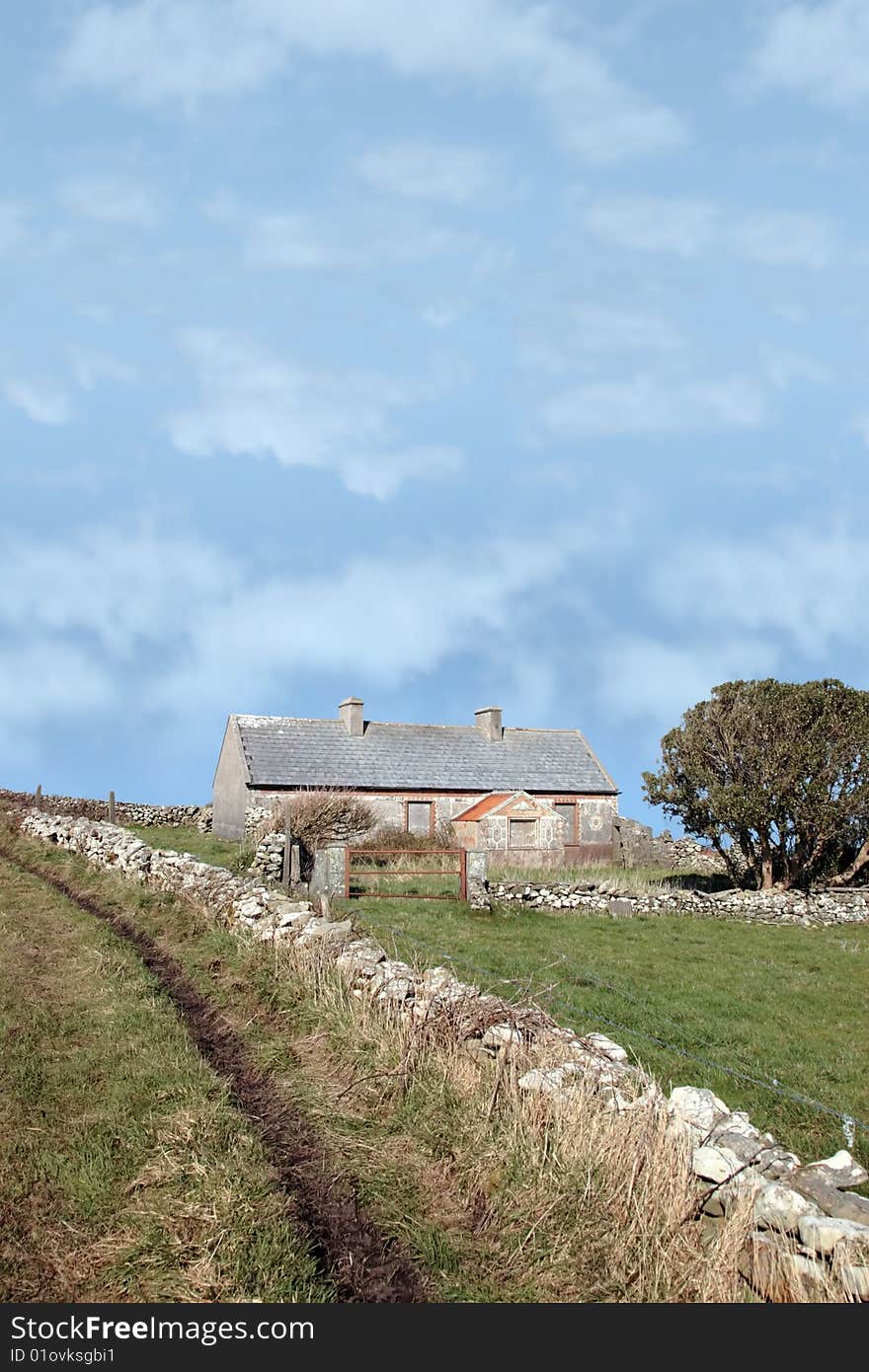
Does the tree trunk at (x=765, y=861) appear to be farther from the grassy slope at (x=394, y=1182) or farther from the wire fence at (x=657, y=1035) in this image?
the grassy slope at (x=394, y=1182)

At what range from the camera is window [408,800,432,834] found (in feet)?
131

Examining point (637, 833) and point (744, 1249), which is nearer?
point (744, 1249)

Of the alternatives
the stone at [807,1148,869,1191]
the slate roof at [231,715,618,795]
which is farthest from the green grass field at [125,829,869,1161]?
the slate roof at [231,715,618,795]

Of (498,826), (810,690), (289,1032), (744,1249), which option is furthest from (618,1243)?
(498,826)

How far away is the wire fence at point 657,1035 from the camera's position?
8.65 meters

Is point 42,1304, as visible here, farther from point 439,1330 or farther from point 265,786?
point 265,786

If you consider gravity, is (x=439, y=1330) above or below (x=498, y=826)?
below

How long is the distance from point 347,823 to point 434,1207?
30941 millimetres

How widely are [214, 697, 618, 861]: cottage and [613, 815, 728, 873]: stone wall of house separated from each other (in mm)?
Result: 590

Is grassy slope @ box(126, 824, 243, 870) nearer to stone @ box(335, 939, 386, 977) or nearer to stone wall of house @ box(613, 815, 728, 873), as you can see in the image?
stone @ box(335, 939, 386, 977)

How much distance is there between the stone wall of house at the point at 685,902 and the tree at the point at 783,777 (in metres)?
2.29

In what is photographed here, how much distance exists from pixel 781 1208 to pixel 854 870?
27170 mm

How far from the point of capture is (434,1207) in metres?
6.38

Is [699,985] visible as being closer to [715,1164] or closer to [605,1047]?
[605,1047]
